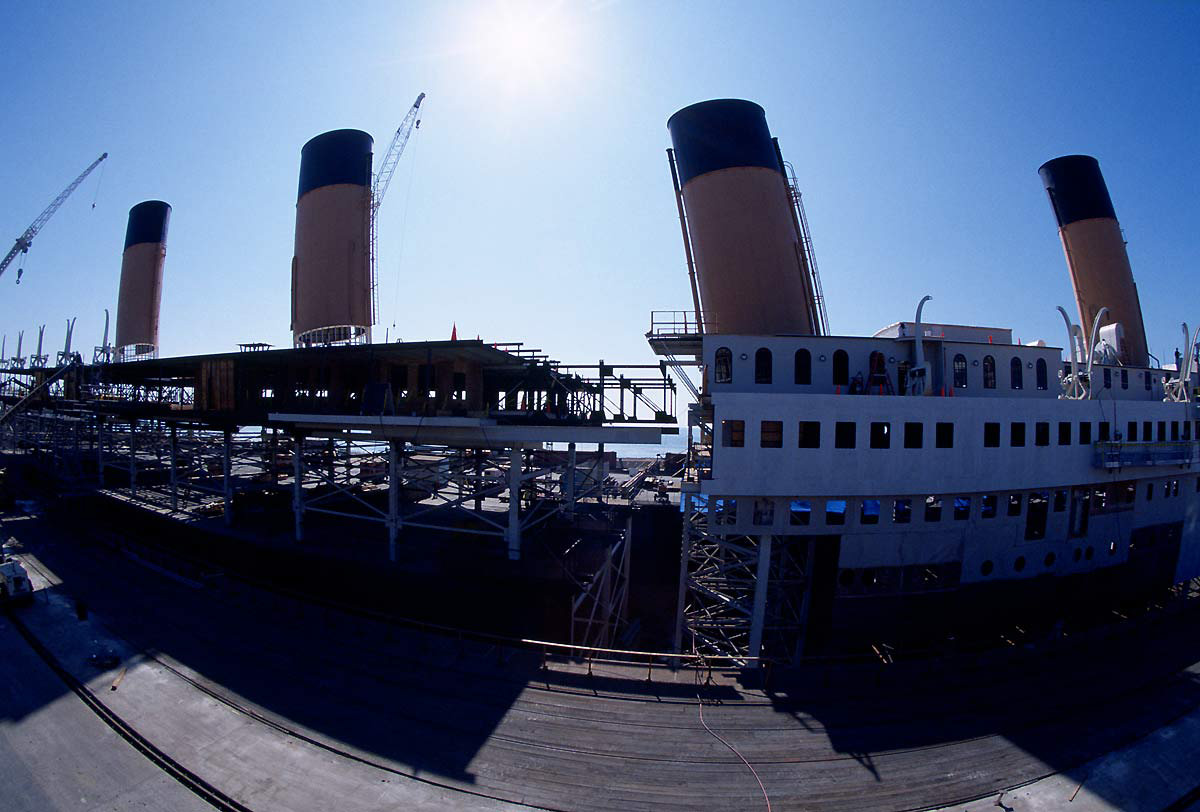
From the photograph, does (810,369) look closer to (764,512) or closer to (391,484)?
(764,512)

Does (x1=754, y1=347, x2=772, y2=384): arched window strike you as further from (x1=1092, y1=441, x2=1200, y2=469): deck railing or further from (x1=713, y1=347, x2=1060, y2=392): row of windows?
(x1=1092, y1=441, x2=1200, y2=469): deck railing

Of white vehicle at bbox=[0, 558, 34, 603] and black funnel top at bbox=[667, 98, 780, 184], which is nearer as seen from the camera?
white vehicle at bbox=[0, 558, 34, 603]

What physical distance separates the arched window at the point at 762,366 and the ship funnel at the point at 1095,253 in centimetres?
2238

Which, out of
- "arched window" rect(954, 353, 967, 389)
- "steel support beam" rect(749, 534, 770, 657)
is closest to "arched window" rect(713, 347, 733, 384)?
"steel support beam" rect(749, 534, 770, 657)

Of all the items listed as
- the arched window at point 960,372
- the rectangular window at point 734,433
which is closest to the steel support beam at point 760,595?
the rectangular window at point 734,433

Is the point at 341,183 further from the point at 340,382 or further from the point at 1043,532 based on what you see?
the point at 1043,532

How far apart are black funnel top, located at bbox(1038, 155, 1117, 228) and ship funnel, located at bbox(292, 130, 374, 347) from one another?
38.2m

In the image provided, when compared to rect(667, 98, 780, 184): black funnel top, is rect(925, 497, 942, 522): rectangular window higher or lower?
lower

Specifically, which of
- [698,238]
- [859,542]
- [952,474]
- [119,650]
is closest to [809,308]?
[698,238]

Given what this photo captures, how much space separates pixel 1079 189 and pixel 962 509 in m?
22.6

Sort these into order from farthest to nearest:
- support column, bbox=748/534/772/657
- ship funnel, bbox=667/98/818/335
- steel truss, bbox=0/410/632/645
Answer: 1. ship funnel, bbox=667/98/818/335
2. steel truss, bbox=0/410/632/645
3. support column, bbox=748/534/772/657

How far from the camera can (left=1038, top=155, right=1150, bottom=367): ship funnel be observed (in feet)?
85.1

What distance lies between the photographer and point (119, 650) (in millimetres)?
12938

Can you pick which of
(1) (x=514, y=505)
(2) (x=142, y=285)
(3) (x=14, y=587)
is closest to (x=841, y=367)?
(1) (x=514, y=505)
